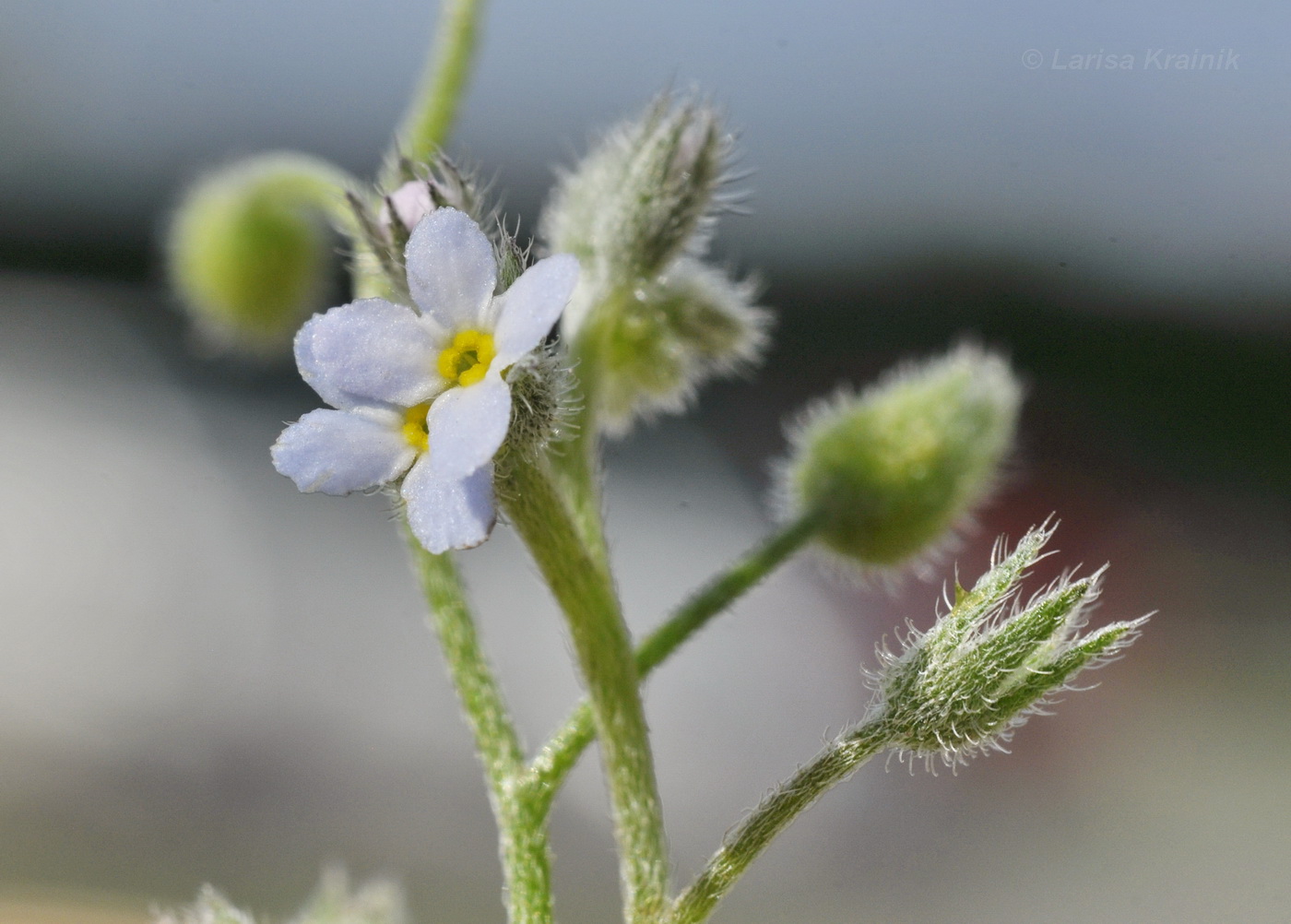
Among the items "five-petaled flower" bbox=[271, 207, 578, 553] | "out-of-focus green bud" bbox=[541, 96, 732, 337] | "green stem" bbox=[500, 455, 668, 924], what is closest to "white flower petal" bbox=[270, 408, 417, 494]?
"five-petaled flower" bbox=[271, 207, 578, 553]

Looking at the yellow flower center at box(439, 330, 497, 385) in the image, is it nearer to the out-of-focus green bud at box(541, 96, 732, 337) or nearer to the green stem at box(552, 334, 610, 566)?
the green stem at box(552, 334, 610, 566)

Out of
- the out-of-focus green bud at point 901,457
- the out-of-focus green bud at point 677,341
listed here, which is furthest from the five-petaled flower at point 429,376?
the out-of-focus green bud at point 901,457

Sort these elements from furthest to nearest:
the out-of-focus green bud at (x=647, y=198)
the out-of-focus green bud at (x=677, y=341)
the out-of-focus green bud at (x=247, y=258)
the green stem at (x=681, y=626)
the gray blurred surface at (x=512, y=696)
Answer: the gray blurred surface at (x=512, y=696)
the out-of-focus green bud at (x=247, y=258)
the out-of-focus green bud at (x=677, y=341)
the out-of-focus green bud at (x=647, y=198)
the green stem at (x=681, y=626)

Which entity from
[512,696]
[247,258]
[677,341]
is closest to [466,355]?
[677,341]

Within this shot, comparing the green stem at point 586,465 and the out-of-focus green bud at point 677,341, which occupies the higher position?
the out-of-focus green bud at point 677,341

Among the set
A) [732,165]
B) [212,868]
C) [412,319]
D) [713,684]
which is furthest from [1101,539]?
[412,319]

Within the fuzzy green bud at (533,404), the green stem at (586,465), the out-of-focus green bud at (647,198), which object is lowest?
the fuzzy green bud at (533,404)

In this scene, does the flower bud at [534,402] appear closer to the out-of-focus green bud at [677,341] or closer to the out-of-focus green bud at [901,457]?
the out-of-focus green bud at [677,341]
